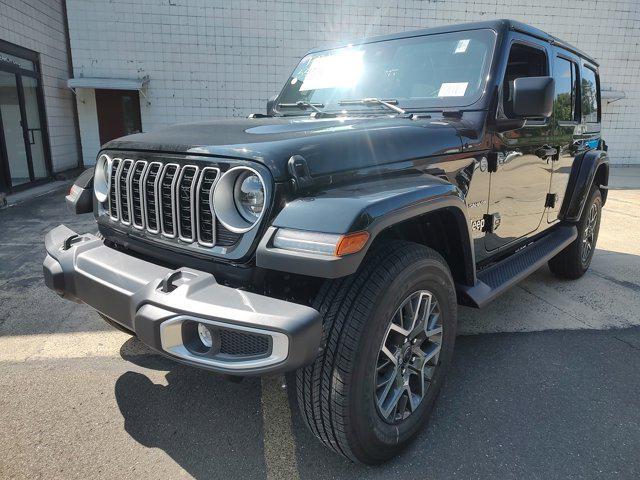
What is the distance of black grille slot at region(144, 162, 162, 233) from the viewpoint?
210 cm

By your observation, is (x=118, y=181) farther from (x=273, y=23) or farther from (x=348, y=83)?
(x=273, y=23)

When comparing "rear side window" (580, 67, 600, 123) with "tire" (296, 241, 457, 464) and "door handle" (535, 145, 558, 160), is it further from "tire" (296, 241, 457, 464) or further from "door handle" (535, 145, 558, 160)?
"tire" (296, 241, 457, 464)

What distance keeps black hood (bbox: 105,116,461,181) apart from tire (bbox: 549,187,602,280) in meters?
2.50

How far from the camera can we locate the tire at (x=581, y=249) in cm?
436

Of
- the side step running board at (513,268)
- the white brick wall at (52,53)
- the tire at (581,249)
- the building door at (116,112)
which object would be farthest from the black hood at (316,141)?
the building door at (116,112)

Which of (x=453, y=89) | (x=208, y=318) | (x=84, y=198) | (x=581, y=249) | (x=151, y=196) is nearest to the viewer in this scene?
(x=208, y=318)

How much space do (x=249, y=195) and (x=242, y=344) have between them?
0.58m

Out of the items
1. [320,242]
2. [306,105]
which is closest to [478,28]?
[306,105]

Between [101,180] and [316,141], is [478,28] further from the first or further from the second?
[101,180]

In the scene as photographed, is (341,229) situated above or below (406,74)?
below

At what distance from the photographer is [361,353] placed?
1.78 meters

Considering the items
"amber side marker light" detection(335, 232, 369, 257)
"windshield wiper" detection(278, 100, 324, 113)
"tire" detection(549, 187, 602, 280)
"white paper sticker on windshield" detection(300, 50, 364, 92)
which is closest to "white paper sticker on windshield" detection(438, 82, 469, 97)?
"white paper sticker on windshield" detection(300, 50, 364, 92)

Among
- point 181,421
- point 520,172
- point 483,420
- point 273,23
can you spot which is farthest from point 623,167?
point 181,421

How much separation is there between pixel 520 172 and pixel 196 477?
8.72ft
